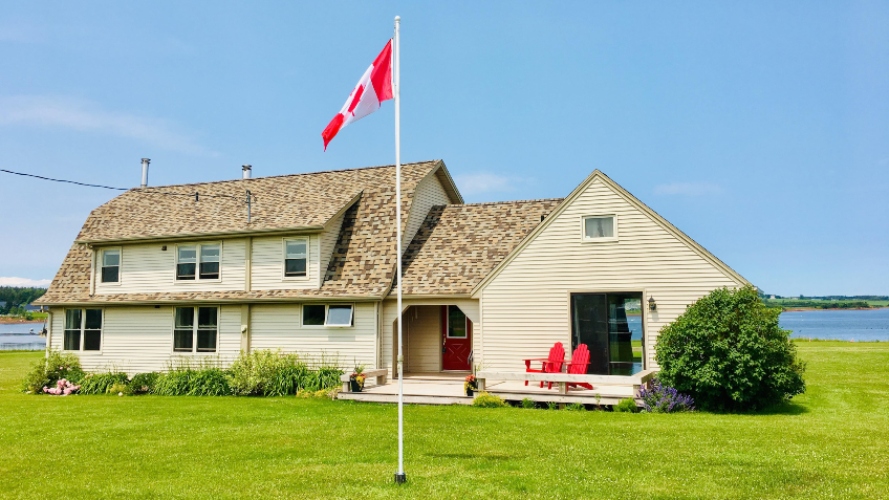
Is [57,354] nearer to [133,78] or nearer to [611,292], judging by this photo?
[133,78]

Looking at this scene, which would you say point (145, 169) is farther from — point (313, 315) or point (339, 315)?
point (339, 315)

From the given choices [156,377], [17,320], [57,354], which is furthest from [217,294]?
[17,320]

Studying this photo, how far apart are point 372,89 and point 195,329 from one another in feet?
50.4

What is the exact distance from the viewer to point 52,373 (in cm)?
2209

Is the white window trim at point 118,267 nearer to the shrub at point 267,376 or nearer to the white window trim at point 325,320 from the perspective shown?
the shrub at point 267,376

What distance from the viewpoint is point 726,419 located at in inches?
494

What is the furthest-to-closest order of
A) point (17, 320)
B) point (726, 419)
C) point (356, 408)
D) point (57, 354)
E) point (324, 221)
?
point (17, 320), point (57, 354), point (324, 221), point (356, 408), point (726, 419)

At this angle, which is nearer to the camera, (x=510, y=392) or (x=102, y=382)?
(x=510, y=392)

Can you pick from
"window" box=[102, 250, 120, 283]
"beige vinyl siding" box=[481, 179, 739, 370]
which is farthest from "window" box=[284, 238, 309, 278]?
"window" box=[102, 250, 120, 283]

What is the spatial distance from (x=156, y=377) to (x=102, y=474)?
12.5 meters

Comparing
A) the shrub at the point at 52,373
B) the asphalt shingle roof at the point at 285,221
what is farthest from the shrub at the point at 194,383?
the shrub at the point at 52,373

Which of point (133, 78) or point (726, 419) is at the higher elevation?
point (133, 78)

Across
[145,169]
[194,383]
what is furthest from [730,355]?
[145,169]

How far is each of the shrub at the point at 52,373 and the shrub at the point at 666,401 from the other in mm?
18580
